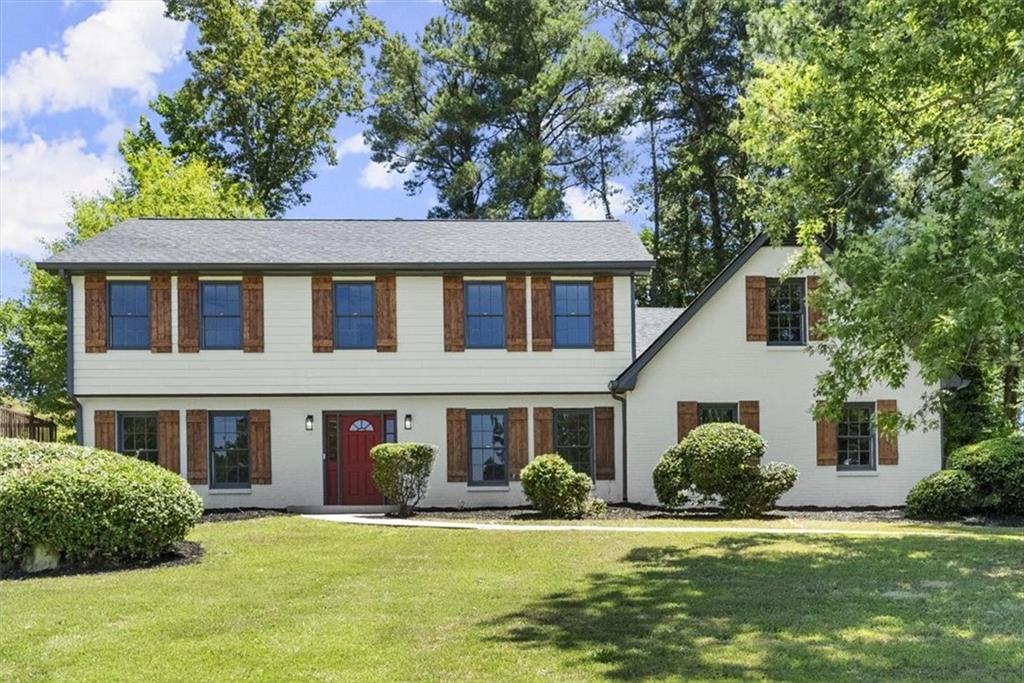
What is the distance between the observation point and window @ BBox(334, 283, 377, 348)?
19.5m

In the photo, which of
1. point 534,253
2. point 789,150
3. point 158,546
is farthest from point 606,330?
point 158,546

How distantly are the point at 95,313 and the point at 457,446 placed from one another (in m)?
7.83

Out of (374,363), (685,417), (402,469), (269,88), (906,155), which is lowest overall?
(402,469)

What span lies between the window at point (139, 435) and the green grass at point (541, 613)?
625cm

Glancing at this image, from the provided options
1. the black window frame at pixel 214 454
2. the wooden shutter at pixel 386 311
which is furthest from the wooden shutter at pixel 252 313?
the wooden shutter at pixel 386 311

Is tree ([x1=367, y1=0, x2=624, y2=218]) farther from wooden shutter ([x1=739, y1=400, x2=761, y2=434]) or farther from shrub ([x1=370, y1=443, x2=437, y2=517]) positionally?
shrub ([x1=370, y1=443, x2=437, y2=517])

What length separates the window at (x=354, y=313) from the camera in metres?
19.5

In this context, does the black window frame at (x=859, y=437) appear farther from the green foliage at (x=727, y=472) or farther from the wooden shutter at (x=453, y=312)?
the wooden shutter at (x=453, y=312)

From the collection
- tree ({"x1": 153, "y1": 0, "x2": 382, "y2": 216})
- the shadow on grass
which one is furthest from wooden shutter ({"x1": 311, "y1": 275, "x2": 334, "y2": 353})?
tree ({"x1": 153, "y1": 0, "x2": 382, "y2": 216})

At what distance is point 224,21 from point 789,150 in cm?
2630

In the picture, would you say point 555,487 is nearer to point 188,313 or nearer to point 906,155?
point 188,313

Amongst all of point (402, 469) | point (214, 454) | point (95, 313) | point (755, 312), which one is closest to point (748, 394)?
point (755, 312)

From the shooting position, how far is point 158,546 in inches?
484

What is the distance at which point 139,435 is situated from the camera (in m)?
19.4
